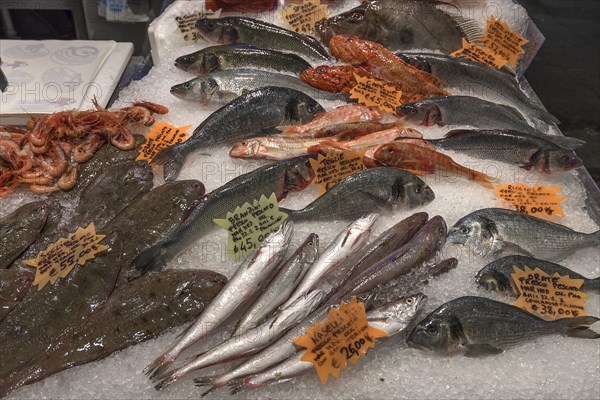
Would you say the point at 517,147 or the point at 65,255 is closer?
the point at 65,255

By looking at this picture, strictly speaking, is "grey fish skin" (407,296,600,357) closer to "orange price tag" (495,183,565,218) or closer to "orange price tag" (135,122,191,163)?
"orange price tag" (495,183,565,218)

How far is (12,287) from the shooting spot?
2.31 metres

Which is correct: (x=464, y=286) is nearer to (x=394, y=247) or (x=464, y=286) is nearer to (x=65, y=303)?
(x=394, y=247)

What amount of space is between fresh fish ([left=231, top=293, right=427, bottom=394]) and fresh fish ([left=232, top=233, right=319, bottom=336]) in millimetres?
215

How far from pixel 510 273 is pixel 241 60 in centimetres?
223

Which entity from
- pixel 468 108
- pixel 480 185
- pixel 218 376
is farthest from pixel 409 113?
pixel 218 376

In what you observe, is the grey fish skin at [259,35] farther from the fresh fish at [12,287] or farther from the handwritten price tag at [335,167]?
the fresh fish at [12,287]

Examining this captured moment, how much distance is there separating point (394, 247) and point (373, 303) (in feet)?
1.24

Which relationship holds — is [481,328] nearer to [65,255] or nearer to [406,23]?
[65,255]

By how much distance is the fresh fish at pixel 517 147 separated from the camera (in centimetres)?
290

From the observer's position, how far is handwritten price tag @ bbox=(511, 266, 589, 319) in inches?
89.0

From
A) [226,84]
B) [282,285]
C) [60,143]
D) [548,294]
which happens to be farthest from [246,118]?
[548,294]

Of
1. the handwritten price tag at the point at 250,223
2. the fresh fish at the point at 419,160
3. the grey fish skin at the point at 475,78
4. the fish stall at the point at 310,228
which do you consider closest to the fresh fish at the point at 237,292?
the fish stall at the point at 310,228

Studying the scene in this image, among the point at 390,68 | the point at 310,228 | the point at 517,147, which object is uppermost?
the point at 390,68
